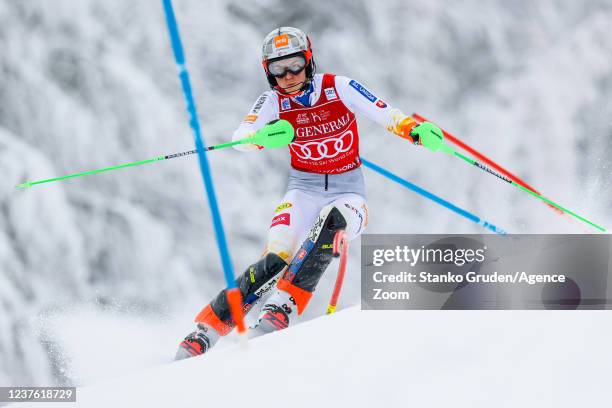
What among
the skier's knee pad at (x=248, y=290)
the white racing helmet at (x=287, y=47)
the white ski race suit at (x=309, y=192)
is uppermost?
the white racing helmet at (x=287, y=47)

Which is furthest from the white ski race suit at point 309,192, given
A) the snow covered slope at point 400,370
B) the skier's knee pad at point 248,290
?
the snow covered slope at point 400,370

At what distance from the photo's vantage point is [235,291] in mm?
2455

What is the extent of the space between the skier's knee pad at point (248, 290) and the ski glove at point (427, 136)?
4.20 ft

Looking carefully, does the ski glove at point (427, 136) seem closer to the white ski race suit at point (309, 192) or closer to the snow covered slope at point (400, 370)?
the white ski race suit at point (309, 192)

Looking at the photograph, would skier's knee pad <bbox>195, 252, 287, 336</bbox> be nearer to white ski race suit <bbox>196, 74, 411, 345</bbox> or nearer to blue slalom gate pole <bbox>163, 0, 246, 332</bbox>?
white ski race suit <bbox>196, 74, 411, 345</bbox>

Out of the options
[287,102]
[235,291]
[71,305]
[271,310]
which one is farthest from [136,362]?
[235,291]

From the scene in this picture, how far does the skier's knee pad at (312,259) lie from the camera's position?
13.1 ft

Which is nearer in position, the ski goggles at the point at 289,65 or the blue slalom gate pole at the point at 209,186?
the blue slalom gate pole at the point at 209,186

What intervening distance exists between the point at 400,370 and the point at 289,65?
239cm

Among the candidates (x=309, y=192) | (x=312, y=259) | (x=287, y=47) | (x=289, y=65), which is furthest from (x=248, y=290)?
(x=287, y=47)

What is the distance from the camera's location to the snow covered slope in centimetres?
238

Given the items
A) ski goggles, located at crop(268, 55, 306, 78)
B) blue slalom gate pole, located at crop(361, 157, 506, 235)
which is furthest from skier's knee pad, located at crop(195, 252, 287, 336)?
ski goggles, located at crop(268, 55, 306, 78)

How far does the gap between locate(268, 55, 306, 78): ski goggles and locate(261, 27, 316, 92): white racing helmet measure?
0.03m

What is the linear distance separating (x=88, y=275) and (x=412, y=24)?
10.1 meters
